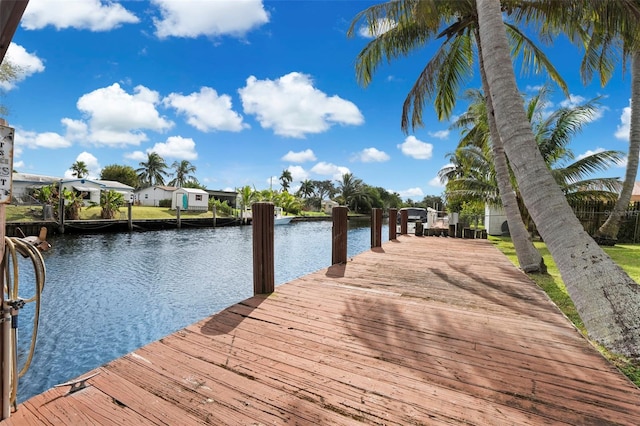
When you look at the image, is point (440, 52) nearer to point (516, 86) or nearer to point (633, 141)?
point (516, 86)

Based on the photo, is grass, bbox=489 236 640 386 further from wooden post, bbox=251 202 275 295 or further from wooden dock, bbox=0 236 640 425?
wooden post, bbox=251 202 275 295

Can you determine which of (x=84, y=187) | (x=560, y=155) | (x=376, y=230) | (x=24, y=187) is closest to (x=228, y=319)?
(x=376, y=230)

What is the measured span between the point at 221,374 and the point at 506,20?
10.5 m

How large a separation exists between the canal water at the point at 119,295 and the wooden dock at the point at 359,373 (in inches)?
117

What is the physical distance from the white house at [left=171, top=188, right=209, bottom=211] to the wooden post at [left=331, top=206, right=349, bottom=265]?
34.4m

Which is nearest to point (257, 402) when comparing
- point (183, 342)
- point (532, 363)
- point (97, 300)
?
point (183, 342)

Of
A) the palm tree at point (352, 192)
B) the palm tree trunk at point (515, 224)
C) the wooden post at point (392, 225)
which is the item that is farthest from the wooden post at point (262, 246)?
the palm tree at point (352, 192)

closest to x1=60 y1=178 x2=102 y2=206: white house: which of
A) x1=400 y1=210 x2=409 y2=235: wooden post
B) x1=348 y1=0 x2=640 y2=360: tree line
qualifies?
x1=400 y1=210 x2=409 y2=235: wooden post

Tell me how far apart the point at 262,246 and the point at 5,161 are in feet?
8.11

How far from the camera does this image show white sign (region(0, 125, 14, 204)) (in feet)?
4.55

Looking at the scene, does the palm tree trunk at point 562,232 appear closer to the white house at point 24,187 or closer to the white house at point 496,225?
the white house at point 496,225

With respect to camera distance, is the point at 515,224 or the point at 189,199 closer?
the point at 515,224

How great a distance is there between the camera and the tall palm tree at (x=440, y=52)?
6605 millimetres

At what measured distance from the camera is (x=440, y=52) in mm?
8484
